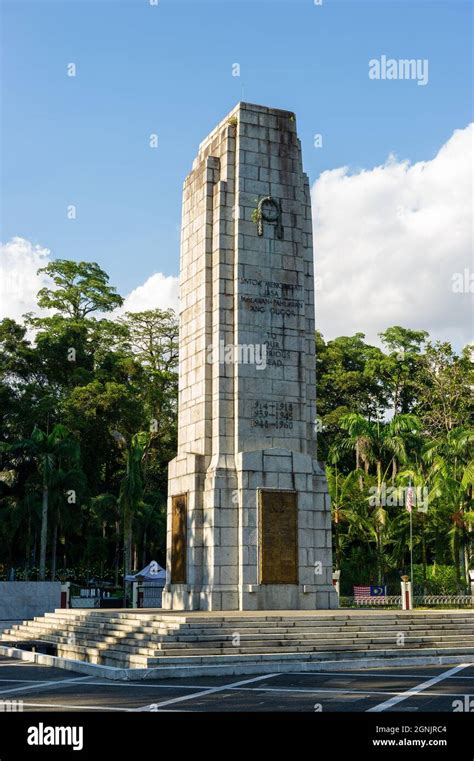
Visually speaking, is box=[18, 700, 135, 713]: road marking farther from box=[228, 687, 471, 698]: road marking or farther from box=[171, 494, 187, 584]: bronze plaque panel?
box=[171, 494, 187, 584]: bronze plaque panel

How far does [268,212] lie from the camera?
2438 cm

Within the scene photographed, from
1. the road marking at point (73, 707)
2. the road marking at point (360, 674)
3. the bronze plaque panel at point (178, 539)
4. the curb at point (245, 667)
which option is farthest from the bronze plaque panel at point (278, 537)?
the road marking at point (73, 707)

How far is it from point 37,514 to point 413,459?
74.0ft

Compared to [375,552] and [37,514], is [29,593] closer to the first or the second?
[37,514]

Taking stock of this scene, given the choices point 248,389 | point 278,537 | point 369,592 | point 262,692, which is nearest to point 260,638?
point 262,692

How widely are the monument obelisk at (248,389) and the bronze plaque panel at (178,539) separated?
54mm

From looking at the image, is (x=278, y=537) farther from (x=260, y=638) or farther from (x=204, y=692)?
(x=204, y=692)

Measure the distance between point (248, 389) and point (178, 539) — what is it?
4618 mm

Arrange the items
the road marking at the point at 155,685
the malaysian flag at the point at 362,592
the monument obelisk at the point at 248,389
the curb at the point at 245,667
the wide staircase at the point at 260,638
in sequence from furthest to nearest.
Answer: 1. the malaysian flag at the point at 362,592
2. the monument obelisk at the point at 248,389
3. the wide staircase at the point at 260,638
4. the curb at the point at 245,667
5. the road marking at the point at 155,685

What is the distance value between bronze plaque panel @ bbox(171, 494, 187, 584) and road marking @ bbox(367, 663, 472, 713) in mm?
8525

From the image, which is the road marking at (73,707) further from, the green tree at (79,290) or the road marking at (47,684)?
the green tree at (79,290)

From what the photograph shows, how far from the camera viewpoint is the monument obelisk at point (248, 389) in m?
22.0

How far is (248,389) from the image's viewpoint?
23109 mm

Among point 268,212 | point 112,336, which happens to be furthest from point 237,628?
point 112,336
